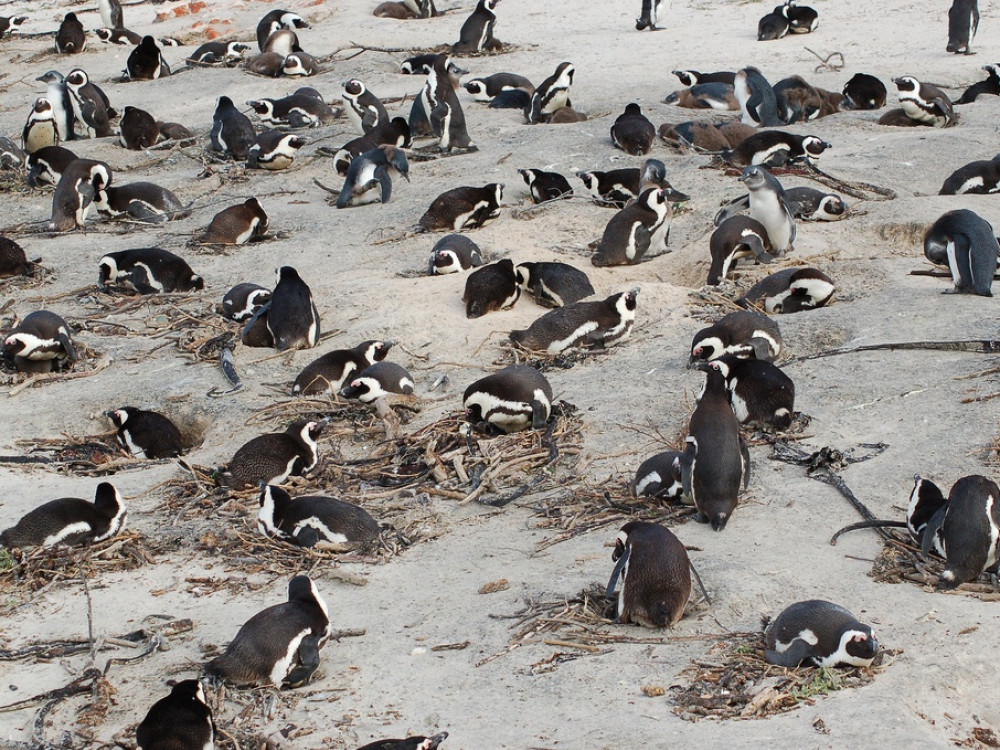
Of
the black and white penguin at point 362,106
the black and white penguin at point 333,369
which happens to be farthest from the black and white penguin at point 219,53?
the black and white penguin at point 333,369

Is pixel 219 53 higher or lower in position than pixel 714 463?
higher

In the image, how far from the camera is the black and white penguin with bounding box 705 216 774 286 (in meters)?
9.09

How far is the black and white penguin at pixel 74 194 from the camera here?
1166 centimetres

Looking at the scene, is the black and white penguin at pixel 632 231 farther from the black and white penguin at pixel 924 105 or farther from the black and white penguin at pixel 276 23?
the black and white penguin at pixel 276 23

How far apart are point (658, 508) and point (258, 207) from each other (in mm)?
6364

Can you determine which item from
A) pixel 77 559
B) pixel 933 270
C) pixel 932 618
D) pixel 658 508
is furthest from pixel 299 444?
pixel 933 270

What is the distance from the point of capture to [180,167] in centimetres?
1408

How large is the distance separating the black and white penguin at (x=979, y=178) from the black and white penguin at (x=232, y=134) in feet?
24.3

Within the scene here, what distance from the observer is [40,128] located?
14.9 metres

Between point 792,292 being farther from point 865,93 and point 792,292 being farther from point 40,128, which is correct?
point 40,128

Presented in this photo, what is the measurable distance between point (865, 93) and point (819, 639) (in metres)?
11.6

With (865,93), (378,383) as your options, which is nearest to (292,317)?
(378,383)

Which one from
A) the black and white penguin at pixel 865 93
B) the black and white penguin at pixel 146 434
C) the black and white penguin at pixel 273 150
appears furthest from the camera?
the black and white penguin at pixel 865 93

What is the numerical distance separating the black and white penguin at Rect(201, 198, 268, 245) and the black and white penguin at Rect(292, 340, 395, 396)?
11.8 ft
